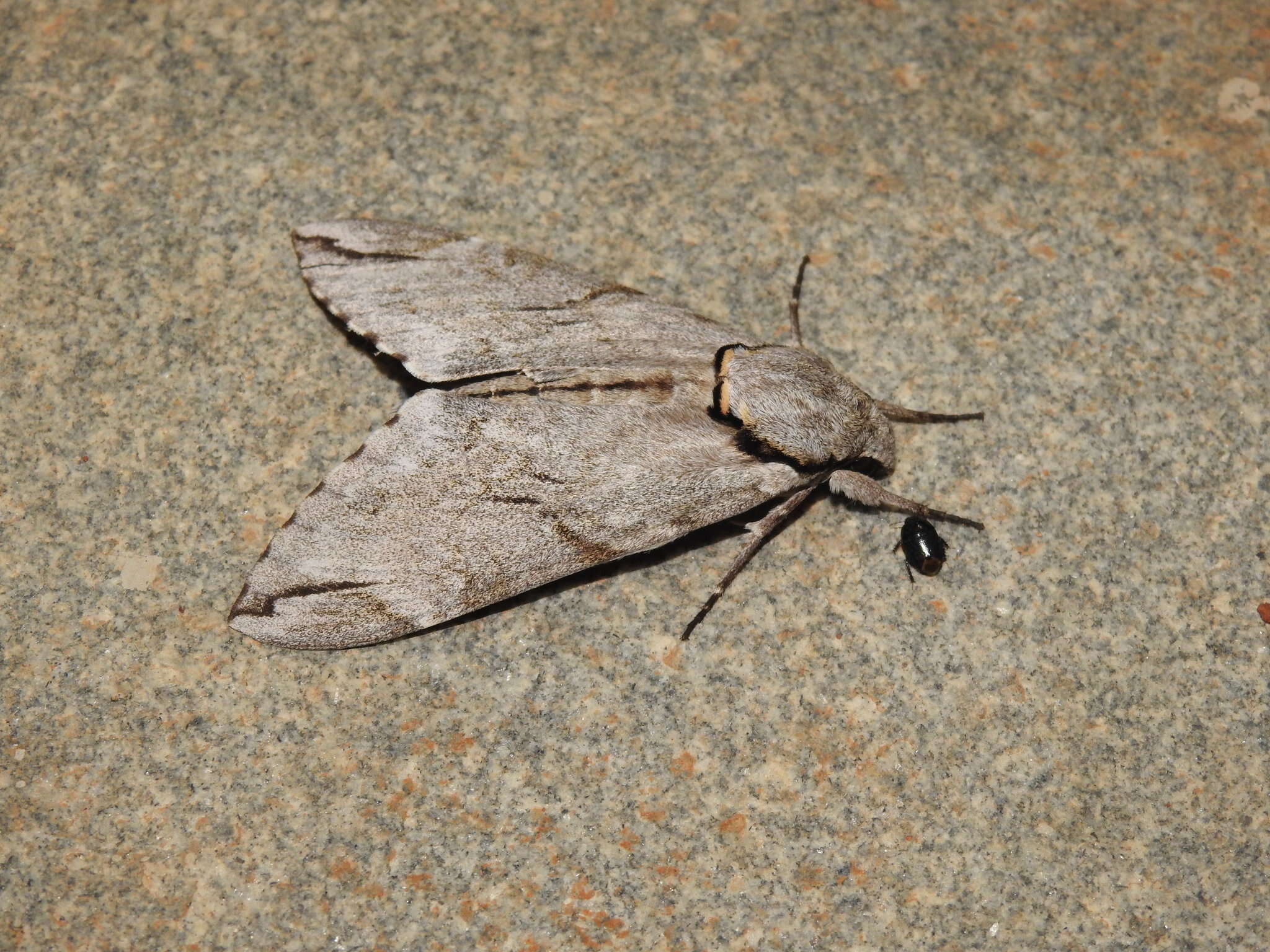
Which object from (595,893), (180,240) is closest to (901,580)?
(595,893)

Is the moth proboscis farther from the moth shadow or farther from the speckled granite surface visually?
the speckled granite surface

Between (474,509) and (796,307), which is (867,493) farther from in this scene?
(474,509)

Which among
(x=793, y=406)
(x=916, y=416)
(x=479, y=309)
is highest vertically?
(x=479, y=309)

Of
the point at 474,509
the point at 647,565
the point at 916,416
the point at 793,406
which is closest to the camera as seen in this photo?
the point at 474,509

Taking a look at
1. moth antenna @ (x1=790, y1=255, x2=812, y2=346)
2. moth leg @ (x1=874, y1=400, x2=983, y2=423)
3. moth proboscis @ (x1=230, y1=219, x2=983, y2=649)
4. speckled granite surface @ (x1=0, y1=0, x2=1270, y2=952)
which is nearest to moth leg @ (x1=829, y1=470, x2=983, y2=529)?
moth proboscis @ (x1=230, y1=219, x2=983, y2=649)

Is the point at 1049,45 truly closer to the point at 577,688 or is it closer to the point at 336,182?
the point at 336,182

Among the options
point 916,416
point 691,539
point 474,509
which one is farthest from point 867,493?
point 474,509

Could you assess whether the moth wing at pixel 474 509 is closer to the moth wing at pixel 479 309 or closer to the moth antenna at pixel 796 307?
the moth wing at pixel 479 309
